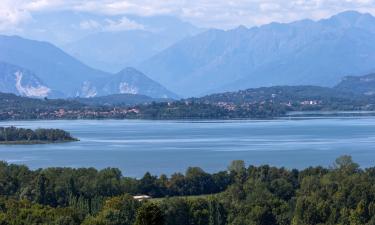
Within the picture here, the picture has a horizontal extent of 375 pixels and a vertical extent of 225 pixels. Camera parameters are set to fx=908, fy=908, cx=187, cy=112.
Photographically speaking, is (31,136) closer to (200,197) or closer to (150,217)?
(200,197)

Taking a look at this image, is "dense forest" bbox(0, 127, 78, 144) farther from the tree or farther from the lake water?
the tree

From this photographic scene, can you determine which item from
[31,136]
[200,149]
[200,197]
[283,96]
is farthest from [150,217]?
[283,96]

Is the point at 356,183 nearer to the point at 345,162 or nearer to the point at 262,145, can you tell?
the point at 345,162

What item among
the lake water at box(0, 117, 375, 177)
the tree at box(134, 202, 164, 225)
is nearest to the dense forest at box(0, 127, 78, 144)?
the lake water at box(0, 117, 375, 177)

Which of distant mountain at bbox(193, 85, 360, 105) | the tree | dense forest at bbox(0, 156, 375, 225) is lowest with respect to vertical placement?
dense forest at bbox(0, 156, 375, 225)

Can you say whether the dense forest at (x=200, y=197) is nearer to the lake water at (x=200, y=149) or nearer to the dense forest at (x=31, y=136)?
the lake water at (x=200, y=149)

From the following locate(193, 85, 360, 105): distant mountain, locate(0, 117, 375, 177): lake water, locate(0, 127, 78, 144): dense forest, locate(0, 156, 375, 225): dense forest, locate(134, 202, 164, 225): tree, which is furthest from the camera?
locate(193, 85, 360, 105): distant mountain

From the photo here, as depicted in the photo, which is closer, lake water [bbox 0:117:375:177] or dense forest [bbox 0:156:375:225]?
dense forest [bbox 0:156:375:225]
